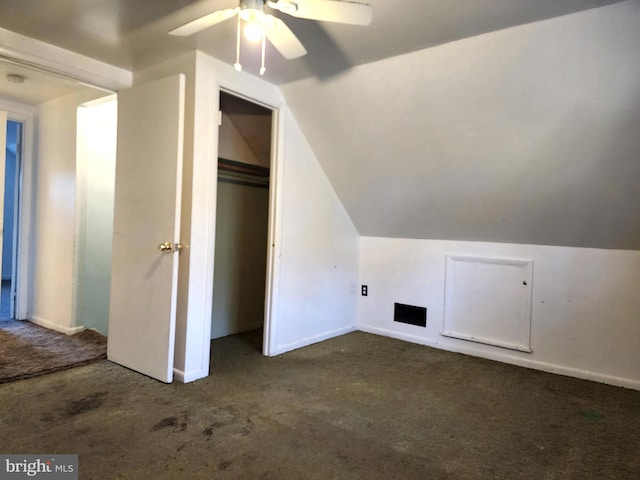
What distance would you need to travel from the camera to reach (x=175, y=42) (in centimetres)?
246

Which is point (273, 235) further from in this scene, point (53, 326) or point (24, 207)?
point (24, 207)

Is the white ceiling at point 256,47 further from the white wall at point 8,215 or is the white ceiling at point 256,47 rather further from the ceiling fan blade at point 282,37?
the white wall at point 8,215

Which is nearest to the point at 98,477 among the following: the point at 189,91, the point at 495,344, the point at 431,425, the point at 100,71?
the point at 431,425

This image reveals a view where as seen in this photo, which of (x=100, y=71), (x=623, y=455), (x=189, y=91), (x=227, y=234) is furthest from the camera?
(x=227, y=234)

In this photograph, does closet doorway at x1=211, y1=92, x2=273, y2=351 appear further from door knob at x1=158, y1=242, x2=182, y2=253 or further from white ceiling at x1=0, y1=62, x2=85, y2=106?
white ceiling at x1=0, y1=62, x2=85, y2=106

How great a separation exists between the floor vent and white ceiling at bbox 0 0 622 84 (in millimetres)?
2217

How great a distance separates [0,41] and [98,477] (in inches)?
95.8

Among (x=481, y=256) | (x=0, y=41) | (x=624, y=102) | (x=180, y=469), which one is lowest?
(x=180, y=469)

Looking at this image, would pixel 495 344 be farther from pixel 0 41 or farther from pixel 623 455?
pixel 0 41

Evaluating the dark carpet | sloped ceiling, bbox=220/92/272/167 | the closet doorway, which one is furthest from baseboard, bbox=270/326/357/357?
sloped ceiling, bbox=220/92/272/167

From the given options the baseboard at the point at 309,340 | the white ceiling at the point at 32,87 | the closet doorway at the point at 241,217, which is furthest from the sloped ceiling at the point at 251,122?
the baseboard at the point at 309,340

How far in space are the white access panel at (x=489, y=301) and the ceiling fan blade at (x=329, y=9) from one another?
238 cm

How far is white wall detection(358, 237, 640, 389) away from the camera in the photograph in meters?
2.82

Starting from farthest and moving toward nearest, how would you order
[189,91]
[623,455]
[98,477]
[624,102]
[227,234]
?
[227,234]
[189,91]
[624,102]
[623,455]
[98,477]
